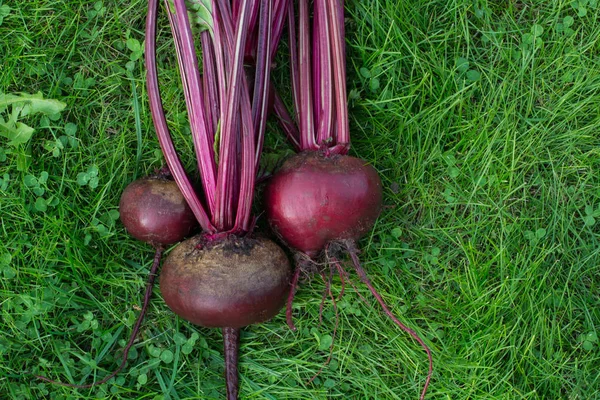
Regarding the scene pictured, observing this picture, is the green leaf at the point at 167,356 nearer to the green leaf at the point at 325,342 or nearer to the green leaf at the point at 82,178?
the green leaf at the point at 325,342

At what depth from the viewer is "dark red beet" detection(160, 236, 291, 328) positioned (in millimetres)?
2439

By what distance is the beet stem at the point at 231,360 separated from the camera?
2.69 meters

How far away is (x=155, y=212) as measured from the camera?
2.63 meters

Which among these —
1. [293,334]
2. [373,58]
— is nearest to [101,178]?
[293,334]

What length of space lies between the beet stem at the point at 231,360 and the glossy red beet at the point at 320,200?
56 centimetres

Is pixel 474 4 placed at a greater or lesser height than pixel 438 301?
greater

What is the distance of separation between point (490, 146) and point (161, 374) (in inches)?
85.4

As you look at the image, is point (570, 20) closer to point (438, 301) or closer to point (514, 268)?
point (514, 268)

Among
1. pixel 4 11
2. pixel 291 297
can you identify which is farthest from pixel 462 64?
pixel 4 11

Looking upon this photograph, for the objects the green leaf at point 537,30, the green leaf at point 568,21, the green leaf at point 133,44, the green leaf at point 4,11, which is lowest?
the green leaf at point 537,30

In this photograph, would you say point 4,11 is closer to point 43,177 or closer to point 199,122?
point 43,177

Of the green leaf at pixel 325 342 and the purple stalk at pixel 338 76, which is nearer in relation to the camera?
the purple stalk at pixel 338 76

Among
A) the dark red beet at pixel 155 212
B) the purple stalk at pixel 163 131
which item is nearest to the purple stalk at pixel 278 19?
the purple stalk at pixel 163 131

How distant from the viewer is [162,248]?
9.17ft
